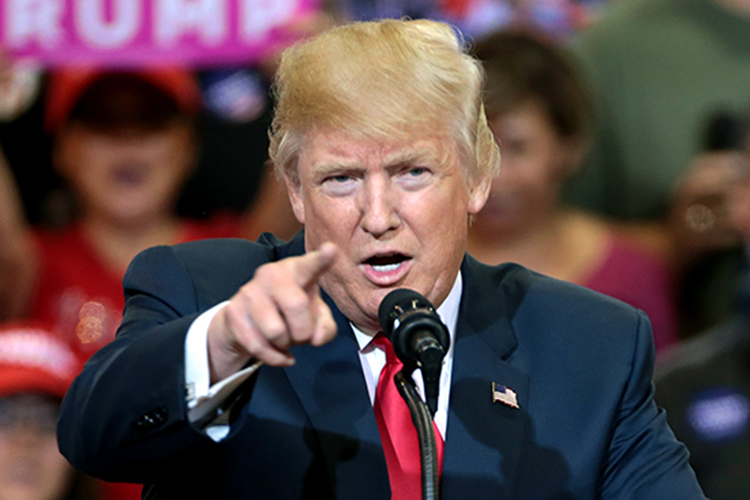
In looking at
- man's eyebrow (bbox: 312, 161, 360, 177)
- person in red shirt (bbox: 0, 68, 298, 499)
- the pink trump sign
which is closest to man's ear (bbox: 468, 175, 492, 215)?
man's eyebrow (bbox: 312, 161, 360, 177)

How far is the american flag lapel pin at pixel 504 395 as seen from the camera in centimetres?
142

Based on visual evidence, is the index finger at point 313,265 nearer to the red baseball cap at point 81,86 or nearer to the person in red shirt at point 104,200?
the person in red shirt at point 104,200

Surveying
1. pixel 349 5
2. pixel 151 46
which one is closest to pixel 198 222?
pixel 151 46

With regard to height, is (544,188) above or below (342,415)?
below

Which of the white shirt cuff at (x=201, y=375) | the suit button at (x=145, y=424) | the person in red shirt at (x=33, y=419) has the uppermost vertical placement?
the white shirt cuff at (x=201, y=375)

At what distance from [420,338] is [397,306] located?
56mm

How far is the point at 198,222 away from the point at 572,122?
1121mm

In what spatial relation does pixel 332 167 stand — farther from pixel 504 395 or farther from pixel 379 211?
pixel 504 395

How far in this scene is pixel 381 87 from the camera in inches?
52.4

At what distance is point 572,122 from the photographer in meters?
2.92

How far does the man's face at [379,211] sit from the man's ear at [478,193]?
9 cm

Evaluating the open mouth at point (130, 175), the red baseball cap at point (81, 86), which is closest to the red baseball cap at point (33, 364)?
the open mouth at point (130, 175)

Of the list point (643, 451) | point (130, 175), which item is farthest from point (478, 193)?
point (130, 175)

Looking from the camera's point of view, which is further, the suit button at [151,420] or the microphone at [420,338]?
the suit button at [151,420]
